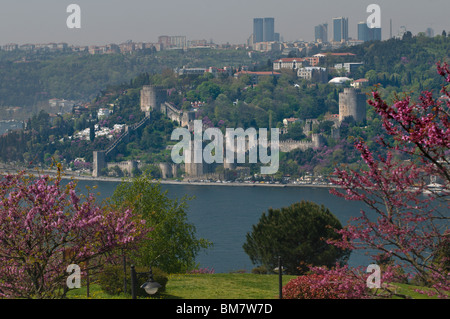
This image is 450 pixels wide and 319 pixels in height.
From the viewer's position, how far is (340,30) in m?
166

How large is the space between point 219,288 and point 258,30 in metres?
179

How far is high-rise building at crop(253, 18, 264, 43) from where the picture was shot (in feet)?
615

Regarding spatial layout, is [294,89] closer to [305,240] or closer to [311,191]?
[311,191]

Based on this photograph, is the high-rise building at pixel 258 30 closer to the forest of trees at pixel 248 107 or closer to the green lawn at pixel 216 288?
the forest of trees at pixel 248 107

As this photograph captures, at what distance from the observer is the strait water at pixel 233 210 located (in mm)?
38594

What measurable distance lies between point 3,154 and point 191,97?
2207cm

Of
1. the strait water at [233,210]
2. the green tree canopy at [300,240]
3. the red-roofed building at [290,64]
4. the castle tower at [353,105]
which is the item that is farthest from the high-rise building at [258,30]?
the green tree canopy at [300,240]

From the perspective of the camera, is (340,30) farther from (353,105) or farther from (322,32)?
(353,105)

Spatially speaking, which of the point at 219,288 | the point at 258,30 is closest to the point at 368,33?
the point at 258,30

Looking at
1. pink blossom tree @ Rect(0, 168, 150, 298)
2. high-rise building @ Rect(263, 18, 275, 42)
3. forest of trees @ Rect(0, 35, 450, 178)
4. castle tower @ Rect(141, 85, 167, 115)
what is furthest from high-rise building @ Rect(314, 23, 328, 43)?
pink blossom tree @ Rect(0, 168, 150, 298)

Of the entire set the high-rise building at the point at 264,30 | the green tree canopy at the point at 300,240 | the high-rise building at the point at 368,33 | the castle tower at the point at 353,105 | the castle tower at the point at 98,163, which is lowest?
the castle tower at the point at 98,163

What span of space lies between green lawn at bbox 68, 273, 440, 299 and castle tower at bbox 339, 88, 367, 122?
73474 millimetres

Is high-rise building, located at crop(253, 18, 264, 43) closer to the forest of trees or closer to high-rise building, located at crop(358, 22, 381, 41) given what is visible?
high-rise building, located at crop(358, 22, 381, 41)

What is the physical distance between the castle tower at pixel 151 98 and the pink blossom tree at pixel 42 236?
8999cm
